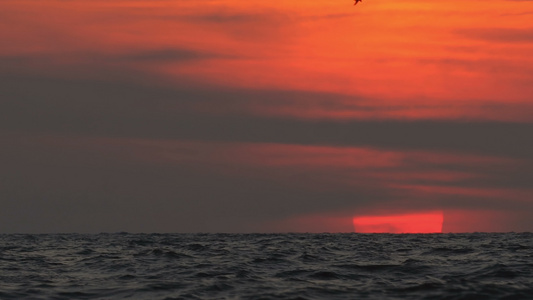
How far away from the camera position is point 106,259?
4850cm

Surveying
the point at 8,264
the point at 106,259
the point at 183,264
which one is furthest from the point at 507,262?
the point at 8,264

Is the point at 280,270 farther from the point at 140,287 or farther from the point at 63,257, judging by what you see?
the point at 63,257

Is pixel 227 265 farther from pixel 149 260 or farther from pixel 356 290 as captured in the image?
pixel 356 290

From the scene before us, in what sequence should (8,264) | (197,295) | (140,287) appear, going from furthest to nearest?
(8,264), (140,287), (197,295)

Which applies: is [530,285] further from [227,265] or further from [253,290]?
[227,265]

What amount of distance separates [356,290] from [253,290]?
14.8ft

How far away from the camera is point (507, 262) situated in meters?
42.2

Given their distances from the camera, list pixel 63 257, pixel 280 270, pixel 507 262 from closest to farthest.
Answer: pixel 280 270 → pixel 507 262 → pixel 63 257

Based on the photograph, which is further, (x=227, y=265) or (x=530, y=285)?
(x=227, y=265)

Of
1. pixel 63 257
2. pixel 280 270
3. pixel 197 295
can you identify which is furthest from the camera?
pixel 63 257

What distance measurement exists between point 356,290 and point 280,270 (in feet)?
27.6

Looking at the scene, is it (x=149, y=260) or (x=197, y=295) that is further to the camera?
(x=149, y=260)

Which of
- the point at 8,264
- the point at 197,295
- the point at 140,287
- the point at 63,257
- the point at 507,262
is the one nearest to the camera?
the point at 197,295

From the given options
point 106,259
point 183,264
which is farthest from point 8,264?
point 183,264
